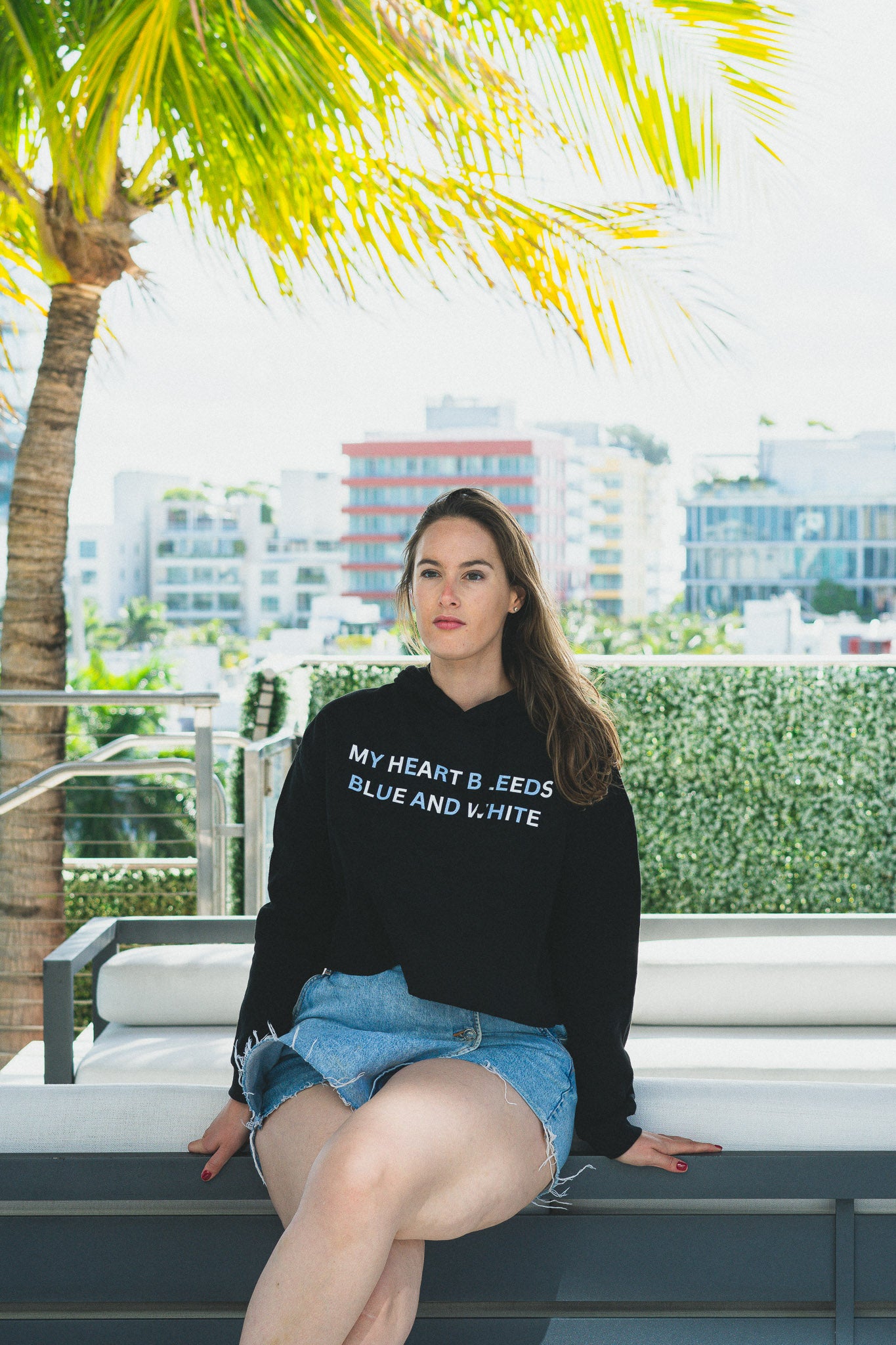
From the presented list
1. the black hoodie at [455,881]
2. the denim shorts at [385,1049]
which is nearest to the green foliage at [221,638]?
the black hoodie at [455,881]

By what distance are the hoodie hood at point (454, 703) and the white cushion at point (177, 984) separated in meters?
0.93

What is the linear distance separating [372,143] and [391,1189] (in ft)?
10.7

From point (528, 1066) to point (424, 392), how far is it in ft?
78.1

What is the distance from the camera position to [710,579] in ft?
66.7

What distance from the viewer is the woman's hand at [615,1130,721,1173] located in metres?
1.38

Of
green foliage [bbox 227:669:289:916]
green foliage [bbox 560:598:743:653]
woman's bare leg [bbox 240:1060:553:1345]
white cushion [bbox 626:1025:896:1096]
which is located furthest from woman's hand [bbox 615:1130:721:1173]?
green foliage [bbox 560:598:743:653]

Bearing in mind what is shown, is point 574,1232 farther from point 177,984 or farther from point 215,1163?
point 177,984

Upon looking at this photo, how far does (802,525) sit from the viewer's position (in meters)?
19.6

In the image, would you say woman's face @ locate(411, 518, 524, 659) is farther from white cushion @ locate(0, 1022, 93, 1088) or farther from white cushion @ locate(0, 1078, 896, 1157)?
white cushion @ locate(0, 1022, 93, 1088)

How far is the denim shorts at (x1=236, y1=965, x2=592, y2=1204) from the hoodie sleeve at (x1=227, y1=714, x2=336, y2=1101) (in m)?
0.04

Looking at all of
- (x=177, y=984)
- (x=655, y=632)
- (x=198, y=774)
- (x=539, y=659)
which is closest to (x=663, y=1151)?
(x=539, y=659)

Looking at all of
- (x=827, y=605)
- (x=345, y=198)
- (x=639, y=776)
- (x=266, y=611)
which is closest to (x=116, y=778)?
(x=639, y=776)

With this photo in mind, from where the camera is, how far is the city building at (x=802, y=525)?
61.1 feet

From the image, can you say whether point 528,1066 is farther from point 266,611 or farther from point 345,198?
point 266,611
